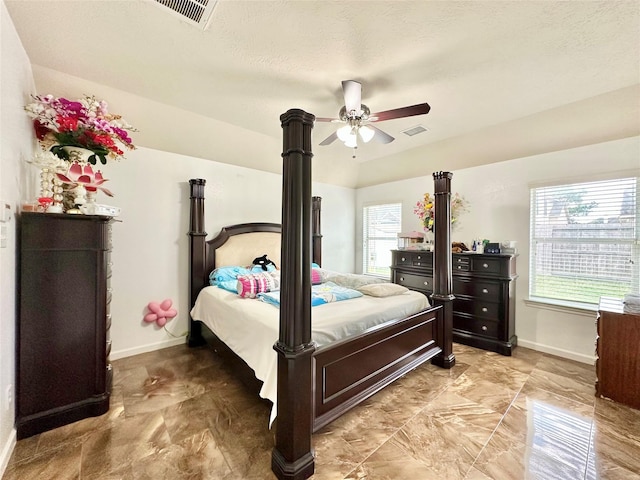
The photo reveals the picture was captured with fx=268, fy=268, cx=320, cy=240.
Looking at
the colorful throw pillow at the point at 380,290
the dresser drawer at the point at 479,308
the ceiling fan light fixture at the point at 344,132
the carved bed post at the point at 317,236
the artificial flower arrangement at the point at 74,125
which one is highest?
the ceiling fan light fixture at the point at 344,132

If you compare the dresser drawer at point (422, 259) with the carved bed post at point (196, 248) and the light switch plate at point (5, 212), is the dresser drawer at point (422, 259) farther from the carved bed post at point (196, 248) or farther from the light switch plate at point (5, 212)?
the light switch plate at point (5, 212)

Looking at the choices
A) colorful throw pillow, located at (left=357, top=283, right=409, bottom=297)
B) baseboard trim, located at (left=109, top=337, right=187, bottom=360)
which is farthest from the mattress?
baseboard trim, located at (left=109, top=337, right=187, bottom=360)

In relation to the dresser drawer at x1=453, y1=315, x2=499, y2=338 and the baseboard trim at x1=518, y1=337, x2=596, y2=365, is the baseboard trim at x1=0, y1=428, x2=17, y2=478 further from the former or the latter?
the baseboard trim at x1=518, y1=337, x2=596, y2=365

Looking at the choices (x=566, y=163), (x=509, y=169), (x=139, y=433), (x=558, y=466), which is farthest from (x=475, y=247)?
(x=139, y=433)

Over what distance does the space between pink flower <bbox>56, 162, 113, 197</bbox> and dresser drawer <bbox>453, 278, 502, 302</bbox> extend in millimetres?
3904

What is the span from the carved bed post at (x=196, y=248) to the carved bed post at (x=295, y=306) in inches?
87.4

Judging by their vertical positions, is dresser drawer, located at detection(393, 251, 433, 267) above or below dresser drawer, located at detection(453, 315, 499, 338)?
above

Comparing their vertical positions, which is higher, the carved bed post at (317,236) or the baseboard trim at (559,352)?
the carved bed post at (317,236)

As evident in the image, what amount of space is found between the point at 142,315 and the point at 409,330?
2.99 metres

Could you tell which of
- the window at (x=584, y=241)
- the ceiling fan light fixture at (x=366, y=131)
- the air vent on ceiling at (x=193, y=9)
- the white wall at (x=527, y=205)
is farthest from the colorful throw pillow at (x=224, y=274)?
the window at (x=584, y=241)

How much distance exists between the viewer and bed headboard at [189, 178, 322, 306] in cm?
336

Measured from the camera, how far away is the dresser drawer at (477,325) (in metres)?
3.23

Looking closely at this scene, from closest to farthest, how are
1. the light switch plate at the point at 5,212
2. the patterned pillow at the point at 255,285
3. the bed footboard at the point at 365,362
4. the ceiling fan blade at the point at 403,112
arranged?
1. the light switch plate at the point at 5,212
2. the bed footboard at the point at 365,362
3. the ceiling fan blade at the point at 403,112
4. the patterned pillow at the point at 255,285

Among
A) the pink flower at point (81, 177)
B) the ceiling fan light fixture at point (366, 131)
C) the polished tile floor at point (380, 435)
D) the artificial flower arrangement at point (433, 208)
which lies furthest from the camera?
the artificial flower arrangement at point (433, 208)
